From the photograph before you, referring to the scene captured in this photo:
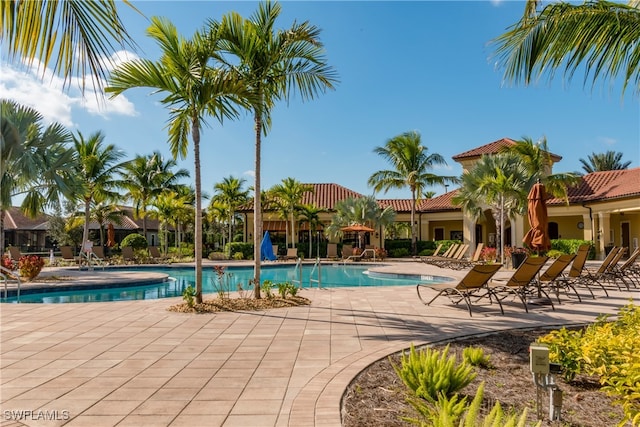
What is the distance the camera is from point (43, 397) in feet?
12.4

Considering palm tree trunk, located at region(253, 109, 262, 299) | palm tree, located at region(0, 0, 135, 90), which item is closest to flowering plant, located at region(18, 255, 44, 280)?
palm tree trunk, located at region(253, 109, 262, 299)

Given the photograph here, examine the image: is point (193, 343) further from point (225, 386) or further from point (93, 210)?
point (93, 210)

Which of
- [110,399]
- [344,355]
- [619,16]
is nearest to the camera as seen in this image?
[110,399]

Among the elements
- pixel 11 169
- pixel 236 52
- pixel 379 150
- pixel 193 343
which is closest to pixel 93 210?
pixel 11 169

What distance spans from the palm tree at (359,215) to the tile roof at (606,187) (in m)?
11.9

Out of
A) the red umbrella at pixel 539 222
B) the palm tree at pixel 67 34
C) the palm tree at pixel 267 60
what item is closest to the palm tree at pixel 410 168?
the red umbrella at pixel 539 222

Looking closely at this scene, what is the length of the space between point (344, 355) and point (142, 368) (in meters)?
2.39

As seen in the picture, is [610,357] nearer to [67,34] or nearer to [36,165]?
[67,34]

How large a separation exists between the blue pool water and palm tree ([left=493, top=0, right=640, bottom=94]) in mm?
7313

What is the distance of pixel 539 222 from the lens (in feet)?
33.6

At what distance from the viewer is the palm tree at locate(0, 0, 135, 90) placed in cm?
220

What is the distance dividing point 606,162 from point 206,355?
5409cm

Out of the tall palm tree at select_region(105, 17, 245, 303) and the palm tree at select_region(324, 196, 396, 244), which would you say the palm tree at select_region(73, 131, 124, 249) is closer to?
the palm tree at select_region(324, 196, 396, 244)

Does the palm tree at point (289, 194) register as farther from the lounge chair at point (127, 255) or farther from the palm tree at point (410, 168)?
the lounge chair at point (127, 255)
